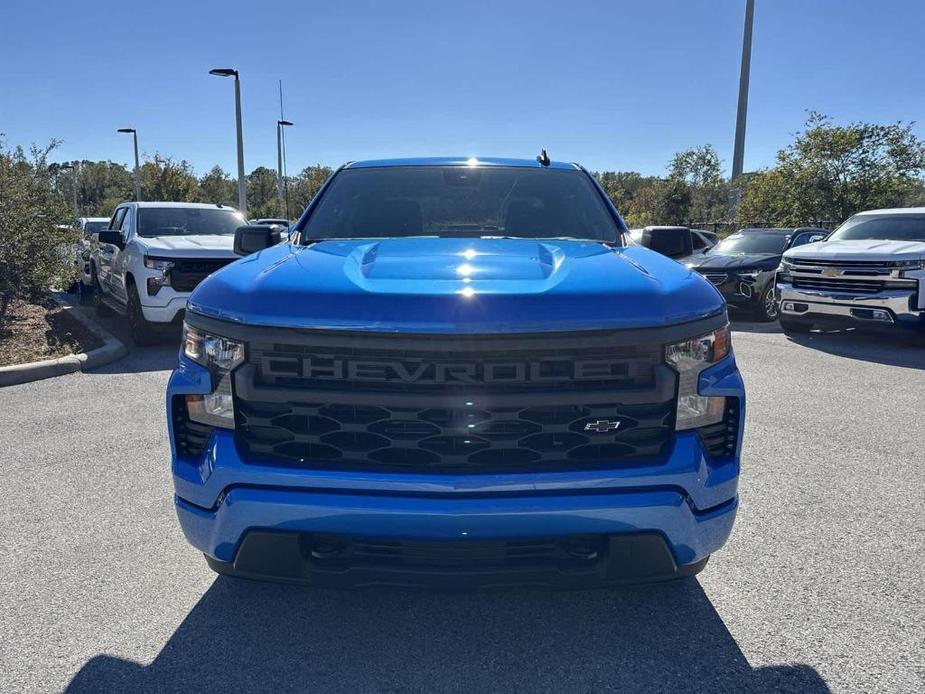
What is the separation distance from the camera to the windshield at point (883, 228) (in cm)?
958

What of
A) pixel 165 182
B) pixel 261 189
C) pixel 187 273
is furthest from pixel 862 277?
pixel 261 189

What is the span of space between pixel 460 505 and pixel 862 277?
8502mm

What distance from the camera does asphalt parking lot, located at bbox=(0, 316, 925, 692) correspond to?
2.33 m

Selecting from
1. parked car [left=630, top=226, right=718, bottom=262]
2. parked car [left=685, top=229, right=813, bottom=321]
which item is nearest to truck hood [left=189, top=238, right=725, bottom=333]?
parked car [left=630, top=226, right=718, bottom=262]

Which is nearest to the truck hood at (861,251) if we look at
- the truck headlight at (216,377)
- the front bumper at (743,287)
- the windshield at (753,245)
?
the front bumper at (743,287)

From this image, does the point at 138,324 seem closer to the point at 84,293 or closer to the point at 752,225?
the point at 84,293

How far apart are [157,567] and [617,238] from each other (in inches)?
102

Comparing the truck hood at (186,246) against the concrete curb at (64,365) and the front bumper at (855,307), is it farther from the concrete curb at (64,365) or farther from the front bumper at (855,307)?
Result: the front bumper at (855,307)

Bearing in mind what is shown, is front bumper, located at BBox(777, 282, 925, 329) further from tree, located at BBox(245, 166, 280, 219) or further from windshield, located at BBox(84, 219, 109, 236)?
tree, located at BBox(245, 166, 280, 219)

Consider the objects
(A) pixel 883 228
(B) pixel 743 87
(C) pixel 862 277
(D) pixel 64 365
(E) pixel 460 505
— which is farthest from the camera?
(B) pixel 743 87

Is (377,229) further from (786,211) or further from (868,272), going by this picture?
(786,211)

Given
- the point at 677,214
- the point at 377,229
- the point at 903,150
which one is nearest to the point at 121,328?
the point at 377,229

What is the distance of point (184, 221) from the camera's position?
9.78 meters

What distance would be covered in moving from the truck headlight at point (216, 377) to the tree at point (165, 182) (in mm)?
39954
